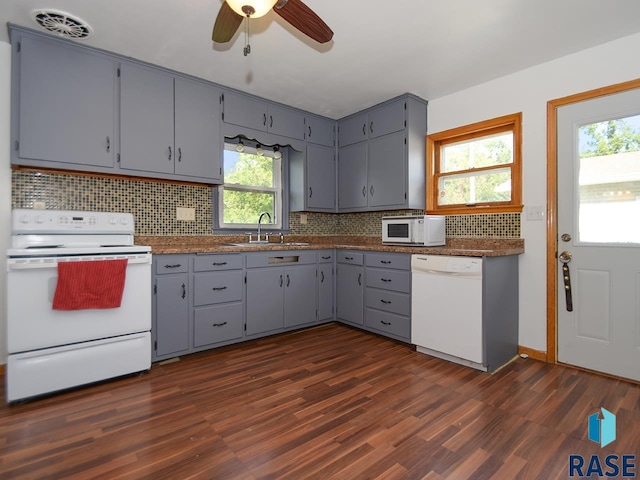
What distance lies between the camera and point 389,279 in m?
→ 3.19

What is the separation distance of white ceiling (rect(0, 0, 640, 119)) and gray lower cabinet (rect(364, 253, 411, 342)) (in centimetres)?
168

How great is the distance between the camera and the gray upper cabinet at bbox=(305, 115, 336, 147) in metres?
3.92

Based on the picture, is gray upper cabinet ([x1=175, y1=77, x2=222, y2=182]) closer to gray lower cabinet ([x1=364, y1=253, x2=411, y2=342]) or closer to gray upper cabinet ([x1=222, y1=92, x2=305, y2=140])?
gray upper cabinet ([x1=222, y1=92, x2=305, y2=140])

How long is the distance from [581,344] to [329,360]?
1939mm

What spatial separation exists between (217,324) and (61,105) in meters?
→ 2.04

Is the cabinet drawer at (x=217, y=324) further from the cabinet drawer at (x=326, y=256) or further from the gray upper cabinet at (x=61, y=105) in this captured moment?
the gray upper cabinet at (x=61, y=105)

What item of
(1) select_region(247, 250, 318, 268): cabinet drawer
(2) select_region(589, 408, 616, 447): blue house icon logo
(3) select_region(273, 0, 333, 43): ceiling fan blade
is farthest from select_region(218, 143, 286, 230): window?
(2) select_region(589, 408, 616, 447): blue house icon logo

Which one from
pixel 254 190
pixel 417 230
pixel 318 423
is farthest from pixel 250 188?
pixel 318 423

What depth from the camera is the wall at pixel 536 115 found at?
253 centimetres

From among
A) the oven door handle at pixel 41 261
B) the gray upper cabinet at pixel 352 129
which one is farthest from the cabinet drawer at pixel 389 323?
the oven door handle at pixel 41 261

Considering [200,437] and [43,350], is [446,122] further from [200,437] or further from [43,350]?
[43,350]

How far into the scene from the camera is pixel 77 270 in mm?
2115

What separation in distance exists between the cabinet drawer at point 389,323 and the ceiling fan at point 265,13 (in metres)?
2.35

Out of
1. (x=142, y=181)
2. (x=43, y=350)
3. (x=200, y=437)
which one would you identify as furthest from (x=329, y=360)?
(x=142, y=181)
